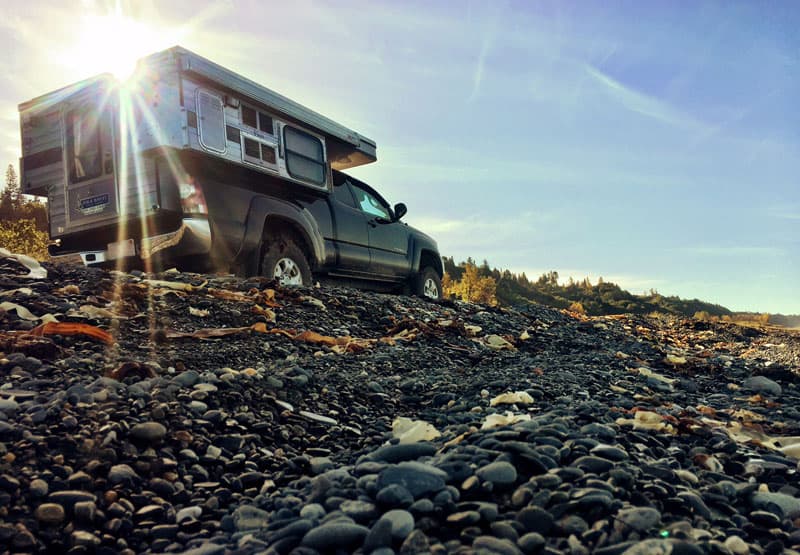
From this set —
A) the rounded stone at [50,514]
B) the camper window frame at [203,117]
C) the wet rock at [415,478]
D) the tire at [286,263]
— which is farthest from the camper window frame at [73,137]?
the wet rock at [415,478]

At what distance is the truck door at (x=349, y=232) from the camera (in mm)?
8438

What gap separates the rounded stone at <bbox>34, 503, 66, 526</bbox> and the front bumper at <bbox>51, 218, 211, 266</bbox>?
4328mm

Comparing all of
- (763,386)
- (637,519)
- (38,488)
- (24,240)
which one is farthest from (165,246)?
(24,240)

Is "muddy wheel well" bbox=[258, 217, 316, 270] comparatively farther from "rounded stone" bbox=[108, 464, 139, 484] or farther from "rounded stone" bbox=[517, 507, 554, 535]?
"rounded stone" bbox=[517, 507, 554, 535]

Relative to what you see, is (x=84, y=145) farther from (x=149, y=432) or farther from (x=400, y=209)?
(x=149, y=432)

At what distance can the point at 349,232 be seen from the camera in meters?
8.63

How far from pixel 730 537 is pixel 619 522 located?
0.36 meters

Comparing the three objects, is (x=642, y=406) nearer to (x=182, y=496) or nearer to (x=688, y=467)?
(x=688, y=467)

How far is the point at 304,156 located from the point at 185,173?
2144 millimetres

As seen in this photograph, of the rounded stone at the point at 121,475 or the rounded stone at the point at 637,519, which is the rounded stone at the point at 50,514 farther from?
the rounded stone at the point at 637,519

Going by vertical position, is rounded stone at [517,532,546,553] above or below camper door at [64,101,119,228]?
below

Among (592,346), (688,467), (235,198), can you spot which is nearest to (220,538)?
(688,467)

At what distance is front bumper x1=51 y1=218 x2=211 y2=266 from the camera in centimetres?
595

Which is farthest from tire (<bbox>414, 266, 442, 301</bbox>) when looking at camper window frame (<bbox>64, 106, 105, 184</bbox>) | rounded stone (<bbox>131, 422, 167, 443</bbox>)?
rounded stone (<bbox>131, 422, 167, 443</bbox>)
